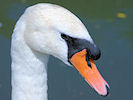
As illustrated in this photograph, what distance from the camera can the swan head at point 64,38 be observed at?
2.26 meters

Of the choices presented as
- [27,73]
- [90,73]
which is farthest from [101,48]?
[90,73]

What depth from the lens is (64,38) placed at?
229 cm

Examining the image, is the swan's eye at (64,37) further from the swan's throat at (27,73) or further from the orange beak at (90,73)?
the swan's throat at (27,73)

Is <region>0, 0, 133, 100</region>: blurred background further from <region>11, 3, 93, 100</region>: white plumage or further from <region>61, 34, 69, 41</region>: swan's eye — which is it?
<region>61, 34, 69, 41</region>: swan's eye

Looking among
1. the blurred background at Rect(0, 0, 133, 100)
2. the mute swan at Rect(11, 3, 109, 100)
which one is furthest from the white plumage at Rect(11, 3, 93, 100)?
the blurred background at Rect(0, 0, 133, 100)

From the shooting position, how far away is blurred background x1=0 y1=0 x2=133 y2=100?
4910 mm

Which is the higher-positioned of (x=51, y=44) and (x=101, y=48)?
(x=51, y=44)

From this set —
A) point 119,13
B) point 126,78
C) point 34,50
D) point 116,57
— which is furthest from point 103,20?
point 34,50

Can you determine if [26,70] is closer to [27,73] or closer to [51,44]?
[27,73]

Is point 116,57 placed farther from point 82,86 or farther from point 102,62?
point 82,86

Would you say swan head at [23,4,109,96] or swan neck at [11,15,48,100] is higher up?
swan head at [23,4,109,96]

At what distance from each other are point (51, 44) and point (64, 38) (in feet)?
0.47

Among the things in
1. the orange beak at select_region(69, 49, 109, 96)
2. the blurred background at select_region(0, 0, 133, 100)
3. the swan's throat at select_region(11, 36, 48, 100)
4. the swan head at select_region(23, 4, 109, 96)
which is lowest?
the blurred background at select_region(0, 0, 133, 100)

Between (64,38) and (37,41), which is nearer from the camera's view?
(64,38)
